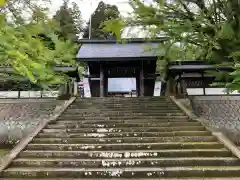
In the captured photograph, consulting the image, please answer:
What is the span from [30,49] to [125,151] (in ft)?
13.0

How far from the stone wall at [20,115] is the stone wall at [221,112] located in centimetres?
588

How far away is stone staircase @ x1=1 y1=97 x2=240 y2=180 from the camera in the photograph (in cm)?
512

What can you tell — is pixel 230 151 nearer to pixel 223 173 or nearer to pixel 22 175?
pixel 223 173

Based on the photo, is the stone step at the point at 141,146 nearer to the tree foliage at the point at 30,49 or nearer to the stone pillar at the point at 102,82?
the tree foliage at the point at 30,49

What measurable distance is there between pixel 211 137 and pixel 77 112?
4.92 m

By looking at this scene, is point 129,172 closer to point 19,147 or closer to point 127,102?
point 19,147

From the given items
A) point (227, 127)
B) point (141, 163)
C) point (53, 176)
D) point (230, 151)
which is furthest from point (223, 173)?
point (227, 127)

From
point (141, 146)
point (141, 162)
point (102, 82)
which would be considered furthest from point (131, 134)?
point (102, 82)

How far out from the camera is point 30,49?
262 cm

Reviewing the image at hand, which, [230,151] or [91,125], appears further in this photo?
[91,125]

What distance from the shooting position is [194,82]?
12.6m

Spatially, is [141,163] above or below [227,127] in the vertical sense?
above

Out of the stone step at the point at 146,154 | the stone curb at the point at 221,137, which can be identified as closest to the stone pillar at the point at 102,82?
the stone curb at the point at 221,137

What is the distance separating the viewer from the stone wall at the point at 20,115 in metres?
10.0
